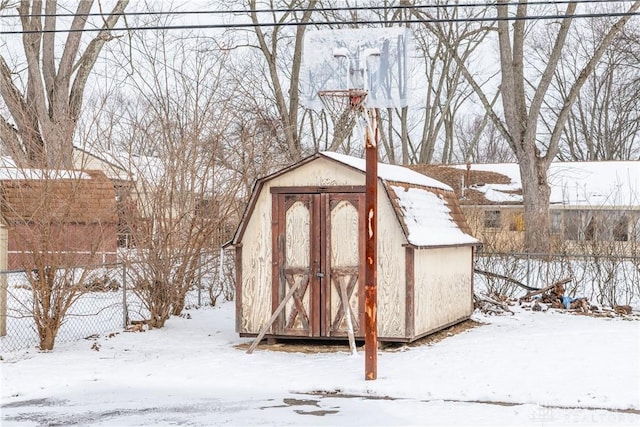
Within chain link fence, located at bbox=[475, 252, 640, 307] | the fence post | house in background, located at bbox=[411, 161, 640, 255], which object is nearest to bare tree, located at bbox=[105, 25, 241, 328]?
the fence post

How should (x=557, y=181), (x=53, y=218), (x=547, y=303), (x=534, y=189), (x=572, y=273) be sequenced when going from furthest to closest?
(x=557, y=181) < (x=534, y=189) < (x=572, y=273) < (x=547, y=303) < (x=53, y=218)

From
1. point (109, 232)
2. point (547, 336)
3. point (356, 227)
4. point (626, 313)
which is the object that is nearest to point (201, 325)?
point (109, 232)

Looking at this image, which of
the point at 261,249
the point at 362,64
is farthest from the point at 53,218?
the point at 362,64

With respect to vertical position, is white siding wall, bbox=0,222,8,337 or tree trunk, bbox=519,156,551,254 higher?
tree trunk, bbox=519,156,551,254

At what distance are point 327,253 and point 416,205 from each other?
1.68 metres

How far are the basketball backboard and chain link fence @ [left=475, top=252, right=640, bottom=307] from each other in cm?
957

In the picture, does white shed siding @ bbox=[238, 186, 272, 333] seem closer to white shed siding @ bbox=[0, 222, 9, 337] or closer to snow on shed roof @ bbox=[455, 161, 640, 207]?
white shed siding @ bbox=[0, 222, 9, 337]

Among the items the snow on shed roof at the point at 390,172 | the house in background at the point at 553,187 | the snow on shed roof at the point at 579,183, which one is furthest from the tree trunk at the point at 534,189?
the snow on shed roof at the point at 390,172

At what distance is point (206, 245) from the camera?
16172 millimetres

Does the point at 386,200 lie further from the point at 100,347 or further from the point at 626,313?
the point at 626,313

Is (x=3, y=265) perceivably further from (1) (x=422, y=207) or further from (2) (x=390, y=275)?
(1) (x=422, y=207)

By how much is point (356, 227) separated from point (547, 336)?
367 cm

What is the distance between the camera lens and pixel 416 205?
43.5 feet

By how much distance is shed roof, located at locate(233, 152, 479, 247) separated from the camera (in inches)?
493
